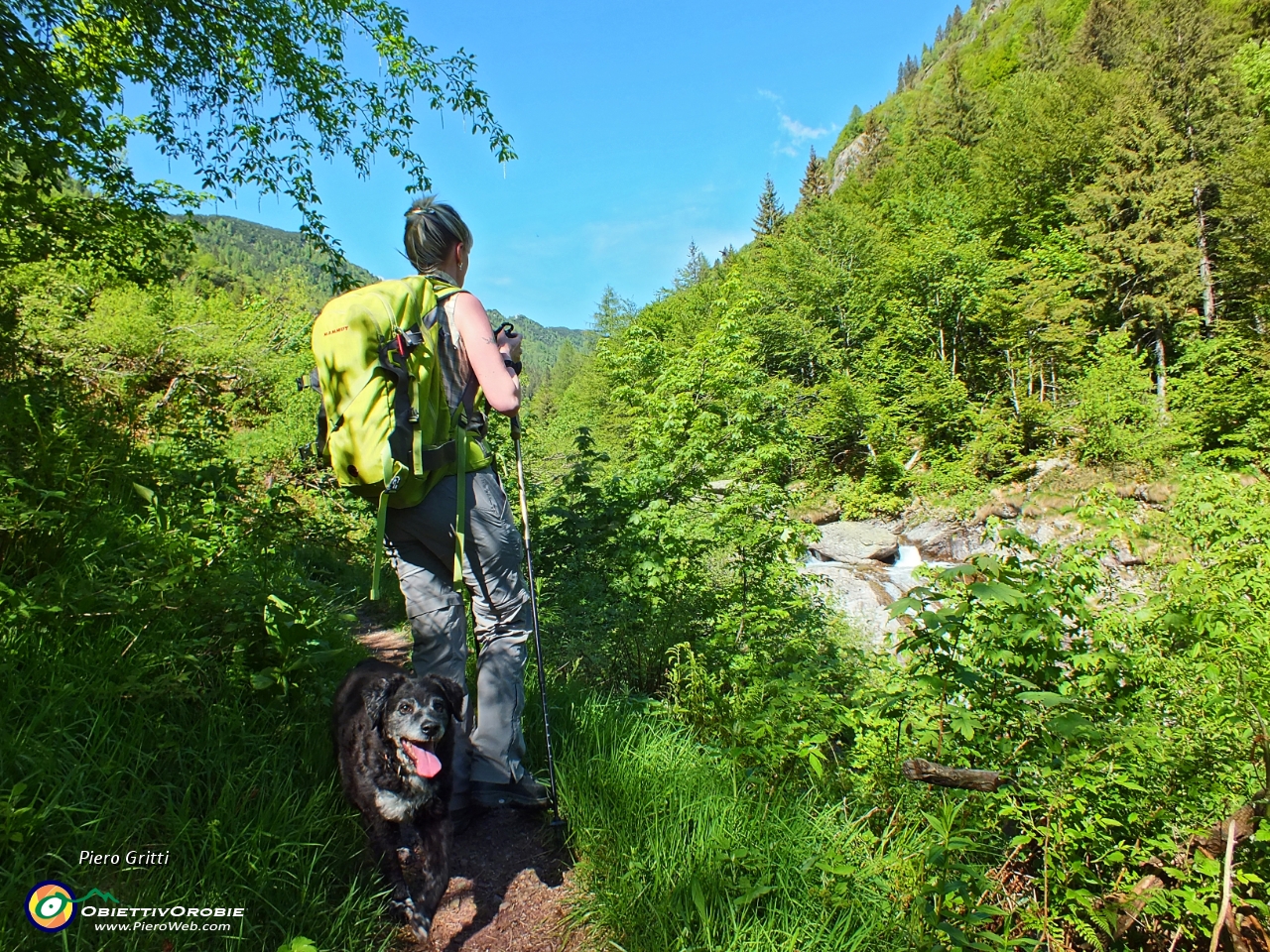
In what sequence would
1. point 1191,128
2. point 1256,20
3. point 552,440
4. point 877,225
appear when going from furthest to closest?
point 877,225
point 1256,20
point 1191,128
point 552,440

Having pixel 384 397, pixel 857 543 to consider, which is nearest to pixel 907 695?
pixel 384 397

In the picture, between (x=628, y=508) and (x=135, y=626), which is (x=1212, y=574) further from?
(x=135, y=626)

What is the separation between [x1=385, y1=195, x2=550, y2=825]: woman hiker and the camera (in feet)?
7.30

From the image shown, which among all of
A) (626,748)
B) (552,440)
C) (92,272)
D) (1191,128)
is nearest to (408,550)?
(626,748)

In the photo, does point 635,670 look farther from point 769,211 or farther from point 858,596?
point 769,211

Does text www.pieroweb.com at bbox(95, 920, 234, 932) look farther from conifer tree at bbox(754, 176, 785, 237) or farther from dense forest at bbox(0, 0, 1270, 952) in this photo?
→ conifer tree at bbox(754, 176, 785, 237)

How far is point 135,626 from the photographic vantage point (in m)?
2.33

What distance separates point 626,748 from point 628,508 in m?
2.78

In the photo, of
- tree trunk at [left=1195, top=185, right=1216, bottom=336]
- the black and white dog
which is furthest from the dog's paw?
tree trunk at [left=1195, top=185, right=1216, bottom=336]

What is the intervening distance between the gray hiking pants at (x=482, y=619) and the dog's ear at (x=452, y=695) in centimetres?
4

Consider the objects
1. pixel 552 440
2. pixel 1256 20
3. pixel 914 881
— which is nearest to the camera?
pixel 914 881

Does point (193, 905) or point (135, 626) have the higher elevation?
point (135, 626)

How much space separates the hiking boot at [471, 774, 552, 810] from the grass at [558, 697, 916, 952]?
0.10 meters

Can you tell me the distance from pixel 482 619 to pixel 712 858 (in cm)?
116
